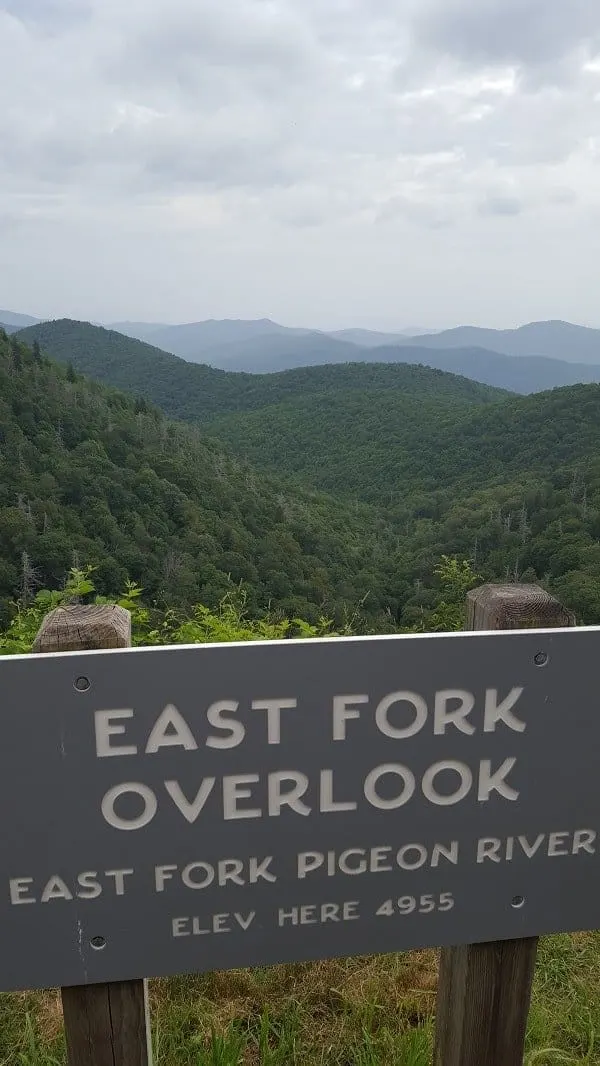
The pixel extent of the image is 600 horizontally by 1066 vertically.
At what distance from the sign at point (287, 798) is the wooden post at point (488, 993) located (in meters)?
0.08

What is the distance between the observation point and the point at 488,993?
1.30 meters

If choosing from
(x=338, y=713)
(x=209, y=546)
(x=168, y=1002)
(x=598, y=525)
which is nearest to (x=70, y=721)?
(x=338, y=713)

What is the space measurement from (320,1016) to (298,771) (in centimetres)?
113

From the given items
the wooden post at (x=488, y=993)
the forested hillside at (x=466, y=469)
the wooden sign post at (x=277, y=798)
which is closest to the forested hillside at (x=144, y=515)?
the forested hillside at (x=466, y=469)

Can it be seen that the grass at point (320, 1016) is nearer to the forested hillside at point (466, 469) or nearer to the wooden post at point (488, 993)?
the wooden post at point (488, 993)

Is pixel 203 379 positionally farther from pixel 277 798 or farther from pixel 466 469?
pixel 277 798

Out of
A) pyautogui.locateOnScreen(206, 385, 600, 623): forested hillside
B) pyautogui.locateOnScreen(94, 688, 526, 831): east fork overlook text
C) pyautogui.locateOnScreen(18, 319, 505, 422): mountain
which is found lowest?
pyautogui.locateOnScreen(206, 385, 600, 623): forested hillside

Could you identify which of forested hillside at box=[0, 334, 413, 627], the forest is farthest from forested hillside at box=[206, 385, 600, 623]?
forested hillside at box=[0, 334, 413, 627]

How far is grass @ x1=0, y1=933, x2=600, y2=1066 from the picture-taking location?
173cm

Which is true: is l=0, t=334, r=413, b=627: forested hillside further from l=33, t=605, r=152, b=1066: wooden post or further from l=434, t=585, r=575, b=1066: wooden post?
l=33, t=605, r=152, b=1066: wooden post

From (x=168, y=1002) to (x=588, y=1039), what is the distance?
3.47 feet

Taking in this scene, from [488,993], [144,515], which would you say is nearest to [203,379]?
[144,515]

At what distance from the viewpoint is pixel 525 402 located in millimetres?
58062

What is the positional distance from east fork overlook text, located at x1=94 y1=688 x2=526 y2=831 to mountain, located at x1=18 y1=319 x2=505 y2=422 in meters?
78.5
